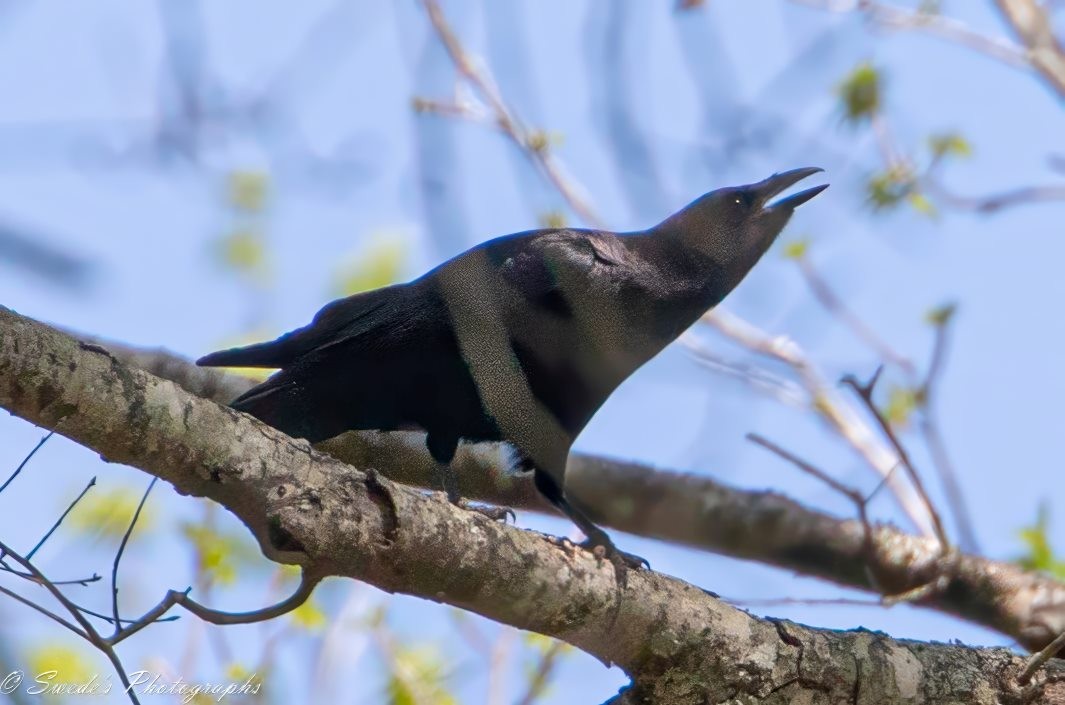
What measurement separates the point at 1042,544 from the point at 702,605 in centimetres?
369

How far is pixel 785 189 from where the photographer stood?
5.69m

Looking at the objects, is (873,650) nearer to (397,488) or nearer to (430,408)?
(397,488)

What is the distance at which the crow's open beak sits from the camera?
17.9 feet

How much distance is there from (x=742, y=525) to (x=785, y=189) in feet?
5.85

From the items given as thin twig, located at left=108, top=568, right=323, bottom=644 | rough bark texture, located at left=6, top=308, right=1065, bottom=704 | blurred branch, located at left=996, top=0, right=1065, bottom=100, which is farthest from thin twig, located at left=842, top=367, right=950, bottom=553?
blurred branch, located at left=996, top=0, right=1065, bottom=100

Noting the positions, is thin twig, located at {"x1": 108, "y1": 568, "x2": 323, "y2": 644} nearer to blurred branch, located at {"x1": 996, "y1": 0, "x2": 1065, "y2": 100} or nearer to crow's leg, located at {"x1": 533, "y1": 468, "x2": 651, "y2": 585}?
crow's leg, located at {"x1": 533, "y1": 468, "x2": 651, "y2": 585}

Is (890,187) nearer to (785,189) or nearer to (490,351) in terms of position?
(785,189)

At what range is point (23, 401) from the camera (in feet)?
8.72

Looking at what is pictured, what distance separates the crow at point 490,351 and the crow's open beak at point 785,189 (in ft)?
2.86

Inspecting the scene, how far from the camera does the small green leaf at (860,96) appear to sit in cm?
618

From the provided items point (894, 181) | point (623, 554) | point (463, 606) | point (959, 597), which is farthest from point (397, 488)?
point (894, 181)

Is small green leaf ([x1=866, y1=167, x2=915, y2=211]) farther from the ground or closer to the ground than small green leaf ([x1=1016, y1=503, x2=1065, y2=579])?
farther from the ground

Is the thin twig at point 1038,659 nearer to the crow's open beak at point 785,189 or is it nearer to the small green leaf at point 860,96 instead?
the crow's open beak at point 785,189

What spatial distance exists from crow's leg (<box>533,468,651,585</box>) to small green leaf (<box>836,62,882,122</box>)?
9.16 ft
